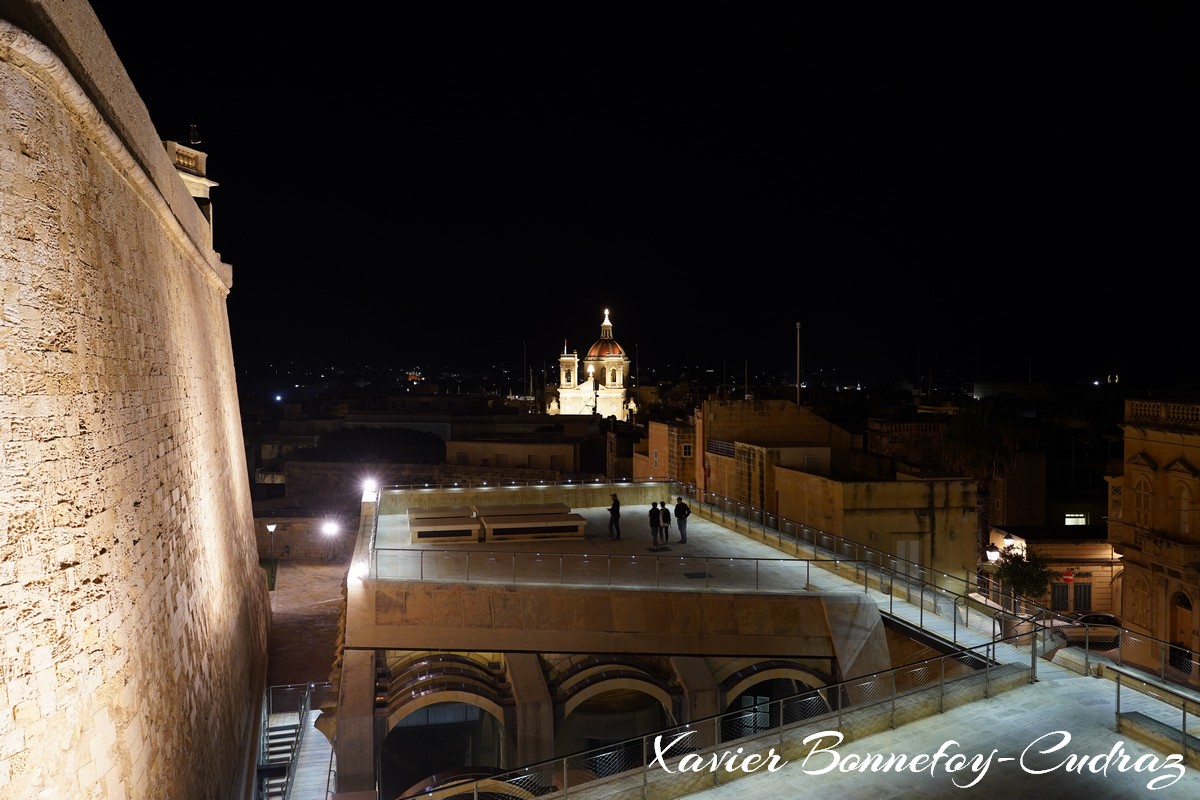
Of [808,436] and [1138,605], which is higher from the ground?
[808,436]

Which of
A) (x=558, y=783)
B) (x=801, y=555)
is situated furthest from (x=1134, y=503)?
(x=558, y=783)

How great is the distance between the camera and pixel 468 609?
14.9 m

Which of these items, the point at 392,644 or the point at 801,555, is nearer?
the point at 392,644

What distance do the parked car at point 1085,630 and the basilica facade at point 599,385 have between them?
58724 millimetres

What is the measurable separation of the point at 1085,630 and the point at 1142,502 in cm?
1199

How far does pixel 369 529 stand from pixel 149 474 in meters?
10.4

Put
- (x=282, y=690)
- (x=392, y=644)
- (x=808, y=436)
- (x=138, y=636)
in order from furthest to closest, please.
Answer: (x=808, y=436), (x=282, y=690), (x=392, y=644), (x=138, y=636)

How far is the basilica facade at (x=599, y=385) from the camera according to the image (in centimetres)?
8369

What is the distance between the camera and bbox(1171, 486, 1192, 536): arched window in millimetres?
22125

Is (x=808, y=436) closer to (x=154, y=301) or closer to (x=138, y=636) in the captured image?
(x=154, y=301)

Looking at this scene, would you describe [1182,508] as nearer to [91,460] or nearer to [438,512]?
[438,512]

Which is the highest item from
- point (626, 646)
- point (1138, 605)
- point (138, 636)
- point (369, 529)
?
point (138, 636)

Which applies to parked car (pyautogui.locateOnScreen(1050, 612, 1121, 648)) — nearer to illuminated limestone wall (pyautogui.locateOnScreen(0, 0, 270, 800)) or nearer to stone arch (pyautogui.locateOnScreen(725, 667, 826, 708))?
stone arch (pyautogui.locateOnScreen(725, 667, 826, 708))

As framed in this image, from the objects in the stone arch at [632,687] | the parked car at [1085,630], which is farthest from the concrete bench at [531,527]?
the parked car at [1085,630]
